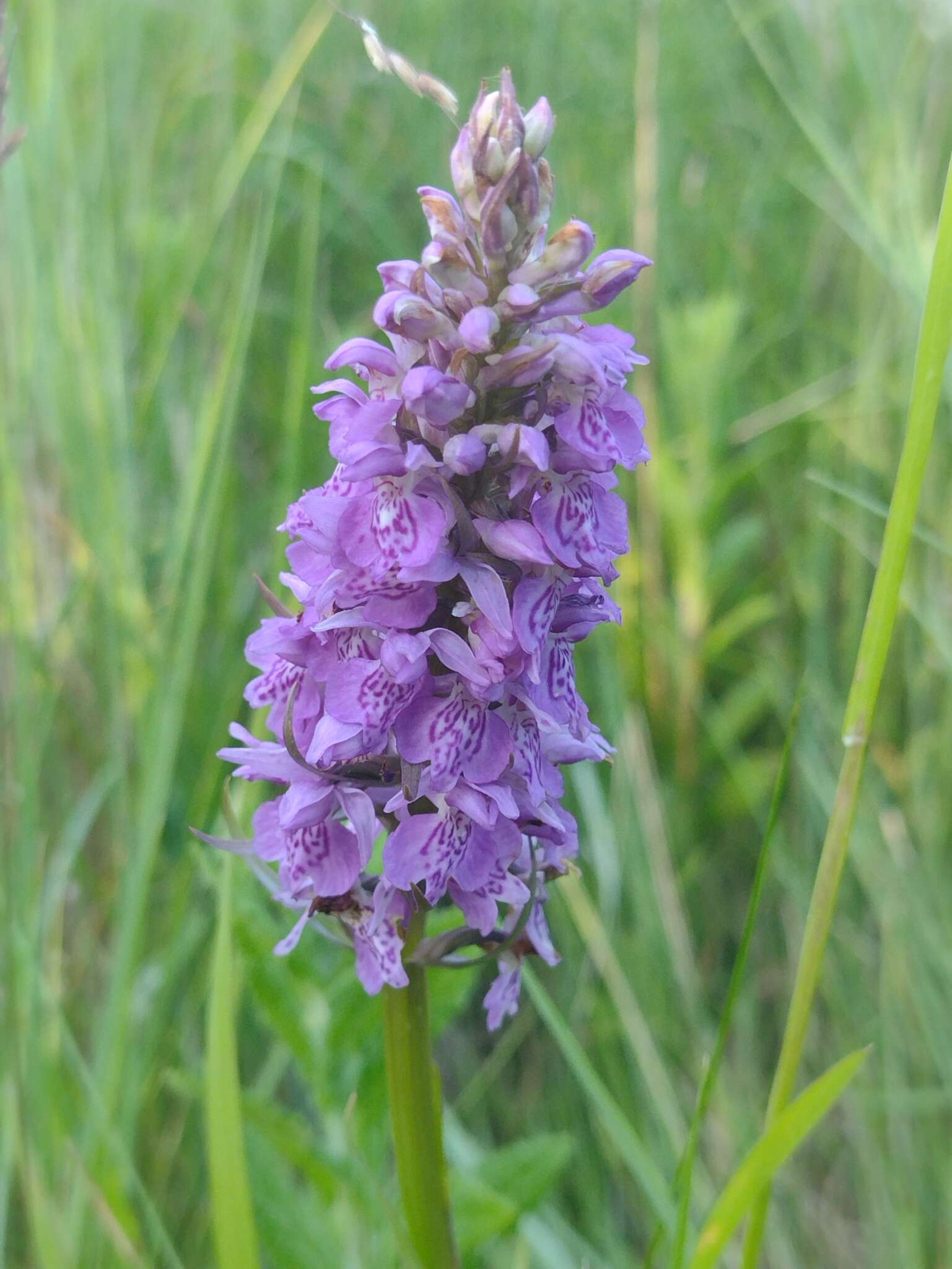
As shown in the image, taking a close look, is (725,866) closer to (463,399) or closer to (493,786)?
(493,786)

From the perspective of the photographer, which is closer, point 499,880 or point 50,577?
point 499,880

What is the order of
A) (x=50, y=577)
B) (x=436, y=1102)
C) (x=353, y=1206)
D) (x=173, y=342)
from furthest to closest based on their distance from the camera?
(x=173, y=342), (x=50, y=577), (x=353, y=1206), (x=436, y=1102)

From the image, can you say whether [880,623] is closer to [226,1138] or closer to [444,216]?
[444,216]

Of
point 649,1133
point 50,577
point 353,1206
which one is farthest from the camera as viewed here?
point 50,577

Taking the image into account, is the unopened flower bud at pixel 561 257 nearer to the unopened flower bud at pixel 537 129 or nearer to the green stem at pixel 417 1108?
the unopened flower bud at pixel 537 129

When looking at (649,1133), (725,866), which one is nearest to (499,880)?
(649,1133)

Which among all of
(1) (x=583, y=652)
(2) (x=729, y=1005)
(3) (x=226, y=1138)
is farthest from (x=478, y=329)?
(1) (x=583, y=652)

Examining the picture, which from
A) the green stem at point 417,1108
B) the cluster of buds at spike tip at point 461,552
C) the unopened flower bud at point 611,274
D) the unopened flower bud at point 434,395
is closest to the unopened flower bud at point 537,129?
the cluster of buds at spike tip at point 461,552

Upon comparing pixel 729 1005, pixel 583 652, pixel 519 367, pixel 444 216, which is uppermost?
pixel 444 216
